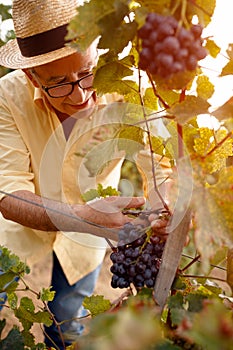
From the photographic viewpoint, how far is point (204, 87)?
96cm

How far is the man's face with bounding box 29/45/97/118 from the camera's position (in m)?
1.69

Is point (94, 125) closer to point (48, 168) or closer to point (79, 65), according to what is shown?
point (79, 65)

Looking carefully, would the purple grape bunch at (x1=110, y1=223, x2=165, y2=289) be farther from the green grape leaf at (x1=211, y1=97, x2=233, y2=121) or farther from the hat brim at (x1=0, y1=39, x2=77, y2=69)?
Answer: the hat brim at (x1=0, y1=39, x2=77, y2=69)

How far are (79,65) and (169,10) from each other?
99cm

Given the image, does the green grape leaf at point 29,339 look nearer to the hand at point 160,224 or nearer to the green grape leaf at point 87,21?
the hand at point 160,224

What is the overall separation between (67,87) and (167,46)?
107 centimetres

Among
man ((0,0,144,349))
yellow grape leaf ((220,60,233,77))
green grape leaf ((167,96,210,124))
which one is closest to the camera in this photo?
green grape leaf ((167,96,210,124))

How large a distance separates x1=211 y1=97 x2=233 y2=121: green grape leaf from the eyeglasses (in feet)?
3.02

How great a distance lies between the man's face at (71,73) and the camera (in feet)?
5.54

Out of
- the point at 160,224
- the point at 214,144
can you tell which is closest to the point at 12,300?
the point at 160,224

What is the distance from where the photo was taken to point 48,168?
2.19 meters

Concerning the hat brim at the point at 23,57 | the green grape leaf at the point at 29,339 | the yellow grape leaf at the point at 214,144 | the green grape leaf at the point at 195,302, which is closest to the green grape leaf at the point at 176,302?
the green grape leaf at the point at 195,302

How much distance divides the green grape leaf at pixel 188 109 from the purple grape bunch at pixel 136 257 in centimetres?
30

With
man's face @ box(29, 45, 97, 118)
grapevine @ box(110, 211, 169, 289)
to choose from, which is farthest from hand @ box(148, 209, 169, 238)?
man's face @ box(29, 45, 97, 118)
